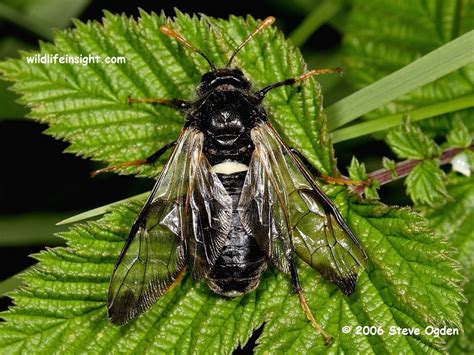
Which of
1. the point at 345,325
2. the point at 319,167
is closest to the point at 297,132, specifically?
the point at 319,167

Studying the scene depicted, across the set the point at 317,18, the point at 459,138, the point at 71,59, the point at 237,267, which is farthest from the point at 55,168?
the point at 459,138

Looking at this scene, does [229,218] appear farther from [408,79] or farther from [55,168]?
[55,168]

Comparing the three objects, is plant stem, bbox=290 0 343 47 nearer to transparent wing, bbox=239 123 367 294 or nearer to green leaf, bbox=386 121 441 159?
green leaf, bbox=386 121 441 159

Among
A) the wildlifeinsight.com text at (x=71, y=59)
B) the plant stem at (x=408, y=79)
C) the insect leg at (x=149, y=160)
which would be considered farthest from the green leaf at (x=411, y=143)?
the wildlifeinsight.com text at (x=71, y=59)

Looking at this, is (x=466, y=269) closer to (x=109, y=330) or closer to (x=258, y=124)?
(x=258, y=124)

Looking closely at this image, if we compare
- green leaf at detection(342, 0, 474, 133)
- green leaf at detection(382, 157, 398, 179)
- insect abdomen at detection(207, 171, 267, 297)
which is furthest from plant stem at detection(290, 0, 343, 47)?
insect abdomen at detection(207, 171, 267, 297)

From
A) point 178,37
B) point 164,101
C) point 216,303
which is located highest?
point 178,37
